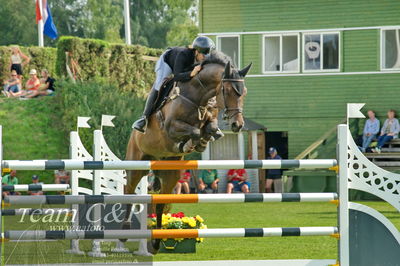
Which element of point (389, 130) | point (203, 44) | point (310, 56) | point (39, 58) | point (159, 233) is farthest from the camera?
point (39, 58)

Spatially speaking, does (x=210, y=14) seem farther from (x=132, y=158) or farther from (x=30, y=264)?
(x=30, y=264)

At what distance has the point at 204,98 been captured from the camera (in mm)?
8836

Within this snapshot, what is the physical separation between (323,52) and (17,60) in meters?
8.52

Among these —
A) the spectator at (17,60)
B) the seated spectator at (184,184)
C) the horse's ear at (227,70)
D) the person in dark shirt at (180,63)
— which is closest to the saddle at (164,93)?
the person in dark shirt at (180,63)

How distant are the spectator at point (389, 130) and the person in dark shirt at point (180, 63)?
13.9 m

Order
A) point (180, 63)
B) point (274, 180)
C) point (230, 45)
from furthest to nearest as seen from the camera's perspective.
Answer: point (230, 45), point (274, 180), point (180, 63)

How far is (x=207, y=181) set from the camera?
2338 centimetres

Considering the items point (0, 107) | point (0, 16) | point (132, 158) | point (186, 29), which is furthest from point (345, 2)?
point (0, 16)

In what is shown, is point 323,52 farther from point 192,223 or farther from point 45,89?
point 192,223

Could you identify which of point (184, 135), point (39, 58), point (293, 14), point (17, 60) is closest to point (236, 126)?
point (184, 135)

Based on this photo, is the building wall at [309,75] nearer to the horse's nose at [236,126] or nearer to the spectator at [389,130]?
the spectator at [389,130]

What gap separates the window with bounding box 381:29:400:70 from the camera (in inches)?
979

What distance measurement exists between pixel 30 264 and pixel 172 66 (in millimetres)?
2457

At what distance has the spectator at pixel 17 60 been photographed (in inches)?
1002
